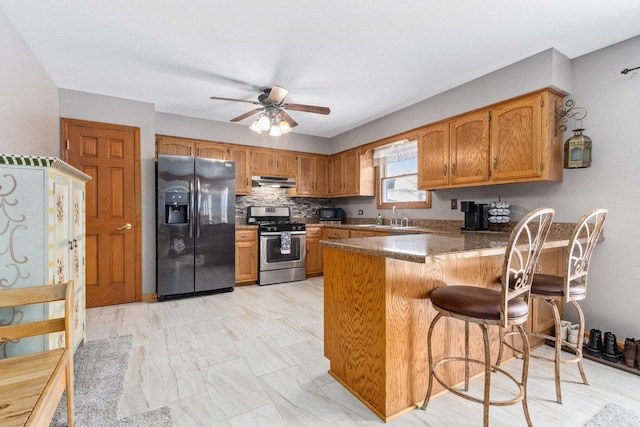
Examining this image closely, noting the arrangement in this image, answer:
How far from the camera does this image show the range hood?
15.7 feet

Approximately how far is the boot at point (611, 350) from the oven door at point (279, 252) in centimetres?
347

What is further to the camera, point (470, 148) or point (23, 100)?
point (470, 148)

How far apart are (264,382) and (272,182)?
11.2 ft

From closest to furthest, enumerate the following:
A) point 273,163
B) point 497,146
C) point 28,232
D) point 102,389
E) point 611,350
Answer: point 28,232 → point 102,389 → point 611,350 → point 497,146 → point 273,163

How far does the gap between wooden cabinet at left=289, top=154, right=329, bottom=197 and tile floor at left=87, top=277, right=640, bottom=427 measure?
105 inches

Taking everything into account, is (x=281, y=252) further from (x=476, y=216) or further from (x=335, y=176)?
(x=476, y=216)

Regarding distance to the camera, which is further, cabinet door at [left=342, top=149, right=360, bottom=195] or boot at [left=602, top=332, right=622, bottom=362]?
cabinet door at [left=342, top=149, right=360, bottom=195]

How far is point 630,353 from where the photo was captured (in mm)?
2068

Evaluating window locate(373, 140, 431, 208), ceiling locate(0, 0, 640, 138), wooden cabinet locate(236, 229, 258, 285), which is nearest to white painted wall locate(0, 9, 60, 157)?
ceiling locate(0, 0, 640, 138)

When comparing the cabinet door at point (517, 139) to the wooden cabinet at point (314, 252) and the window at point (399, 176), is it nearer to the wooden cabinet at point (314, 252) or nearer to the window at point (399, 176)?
the window at point (399, 176)

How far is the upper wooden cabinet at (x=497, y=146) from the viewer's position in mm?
2539

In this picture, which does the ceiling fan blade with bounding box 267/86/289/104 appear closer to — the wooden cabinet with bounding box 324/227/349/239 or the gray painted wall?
the gray painted wall

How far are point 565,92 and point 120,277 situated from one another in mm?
4985

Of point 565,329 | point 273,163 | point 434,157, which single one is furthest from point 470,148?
point 273,163
